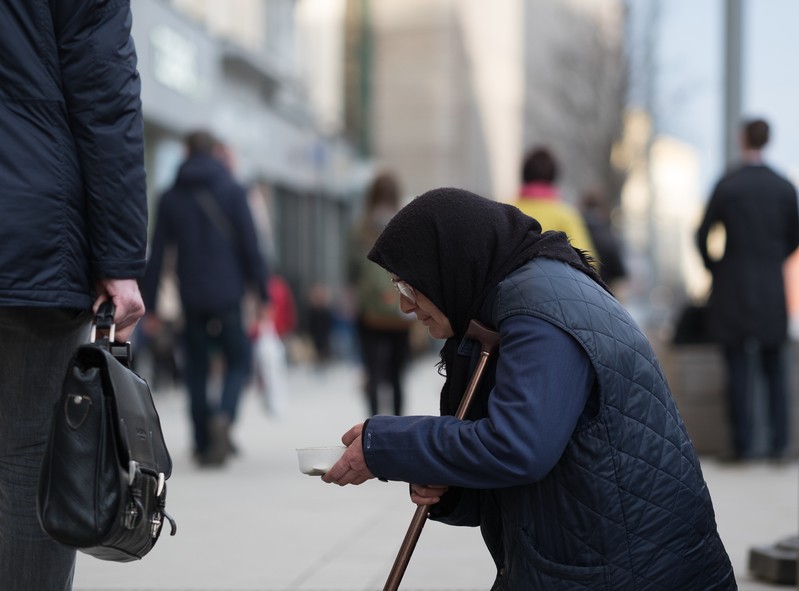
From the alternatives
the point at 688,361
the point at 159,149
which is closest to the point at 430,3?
the point at 159,149

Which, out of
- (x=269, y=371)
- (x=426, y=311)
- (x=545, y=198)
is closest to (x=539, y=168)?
(x=545, y=198)

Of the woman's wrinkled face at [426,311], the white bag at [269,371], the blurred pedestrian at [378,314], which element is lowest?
the white bag at [269,371]

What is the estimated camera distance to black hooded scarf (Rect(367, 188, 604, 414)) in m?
2.86

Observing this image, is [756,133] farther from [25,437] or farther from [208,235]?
[25,437]

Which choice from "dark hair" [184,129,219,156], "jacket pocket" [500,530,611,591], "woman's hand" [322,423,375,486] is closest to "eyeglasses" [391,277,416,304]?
"woman's hand" [322,423,375,486]

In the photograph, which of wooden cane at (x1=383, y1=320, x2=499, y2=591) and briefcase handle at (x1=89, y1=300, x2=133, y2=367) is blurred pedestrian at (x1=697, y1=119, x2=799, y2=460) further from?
briefcase handle at (x1=89, y1=300, x2=133, y2=367)

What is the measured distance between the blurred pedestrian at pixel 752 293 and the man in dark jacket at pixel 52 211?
607 cm

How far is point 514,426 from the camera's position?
2705 mm

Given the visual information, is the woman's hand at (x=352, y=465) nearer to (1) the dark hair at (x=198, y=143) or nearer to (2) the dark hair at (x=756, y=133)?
(1) the dark hair at (x=198, y=143)

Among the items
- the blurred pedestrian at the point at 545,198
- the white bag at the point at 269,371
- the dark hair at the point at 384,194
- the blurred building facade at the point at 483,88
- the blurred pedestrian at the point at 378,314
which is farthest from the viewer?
the blurred building facade at the point at 483,88

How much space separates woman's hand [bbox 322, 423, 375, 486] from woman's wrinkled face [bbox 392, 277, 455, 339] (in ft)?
0.90

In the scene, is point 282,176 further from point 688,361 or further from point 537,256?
point 537,256

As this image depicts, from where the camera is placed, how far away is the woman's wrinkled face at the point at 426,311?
117 inches

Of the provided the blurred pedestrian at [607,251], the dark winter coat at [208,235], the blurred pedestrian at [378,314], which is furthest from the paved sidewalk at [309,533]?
the blurred pedestrian at [607,251]
